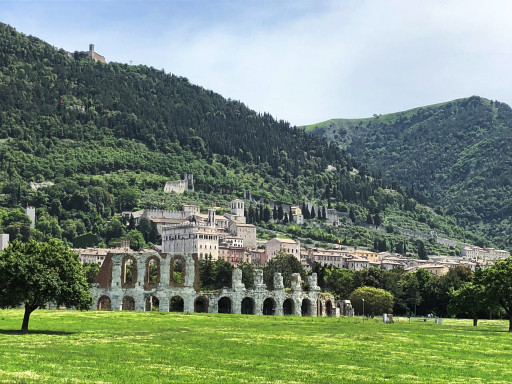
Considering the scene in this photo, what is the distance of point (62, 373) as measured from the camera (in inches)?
1216

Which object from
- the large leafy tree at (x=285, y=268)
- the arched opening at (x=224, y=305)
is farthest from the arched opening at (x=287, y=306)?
the large leafy tree at (x=285, y=268)

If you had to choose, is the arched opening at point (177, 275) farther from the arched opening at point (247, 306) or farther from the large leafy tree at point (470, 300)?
the large leafy tree at point (470, 300)

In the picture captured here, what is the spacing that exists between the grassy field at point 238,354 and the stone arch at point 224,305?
32754mm

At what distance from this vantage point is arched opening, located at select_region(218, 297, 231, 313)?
94500 millimetres

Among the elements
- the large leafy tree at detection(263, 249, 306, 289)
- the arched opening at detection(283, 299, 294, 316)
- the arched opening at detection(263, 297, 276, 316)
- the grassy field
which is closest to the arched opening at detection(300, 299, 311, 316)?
the arched opening at detection(283, 299, 294, 316)

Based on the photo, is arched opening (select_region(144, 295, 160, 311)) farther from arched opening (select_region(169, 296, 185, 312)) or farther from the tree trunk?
the tree trunk

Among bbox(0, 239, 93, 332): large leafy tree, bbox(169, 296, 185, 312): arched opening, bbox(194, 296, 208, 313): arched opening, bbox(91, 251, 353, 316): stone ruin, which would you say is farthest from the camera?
bbox(169, 296, 185, 312): arched opening

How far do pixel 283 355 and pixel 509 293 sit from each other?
35.3 meters

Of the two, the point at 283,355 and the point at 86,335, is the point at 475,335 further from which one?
the point at 86,335

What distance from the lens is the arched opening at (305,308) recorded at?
99.6 m

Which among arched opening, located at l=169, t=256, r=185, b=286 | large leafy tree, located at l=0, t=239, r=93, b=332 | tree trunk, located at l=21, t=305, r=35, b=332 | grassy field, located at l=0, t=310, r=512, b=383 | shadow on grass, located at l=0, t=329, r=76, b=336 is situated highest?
arched opening, located at l=169, t=256, r=185, b=286

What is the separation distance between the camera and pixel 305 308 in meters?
101

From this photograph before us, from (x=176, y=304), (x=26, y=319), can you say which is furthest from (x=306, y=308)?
(x=26, y=319)

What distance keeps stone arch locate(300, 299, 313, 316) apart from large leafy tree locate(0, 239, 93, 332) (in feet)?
165
